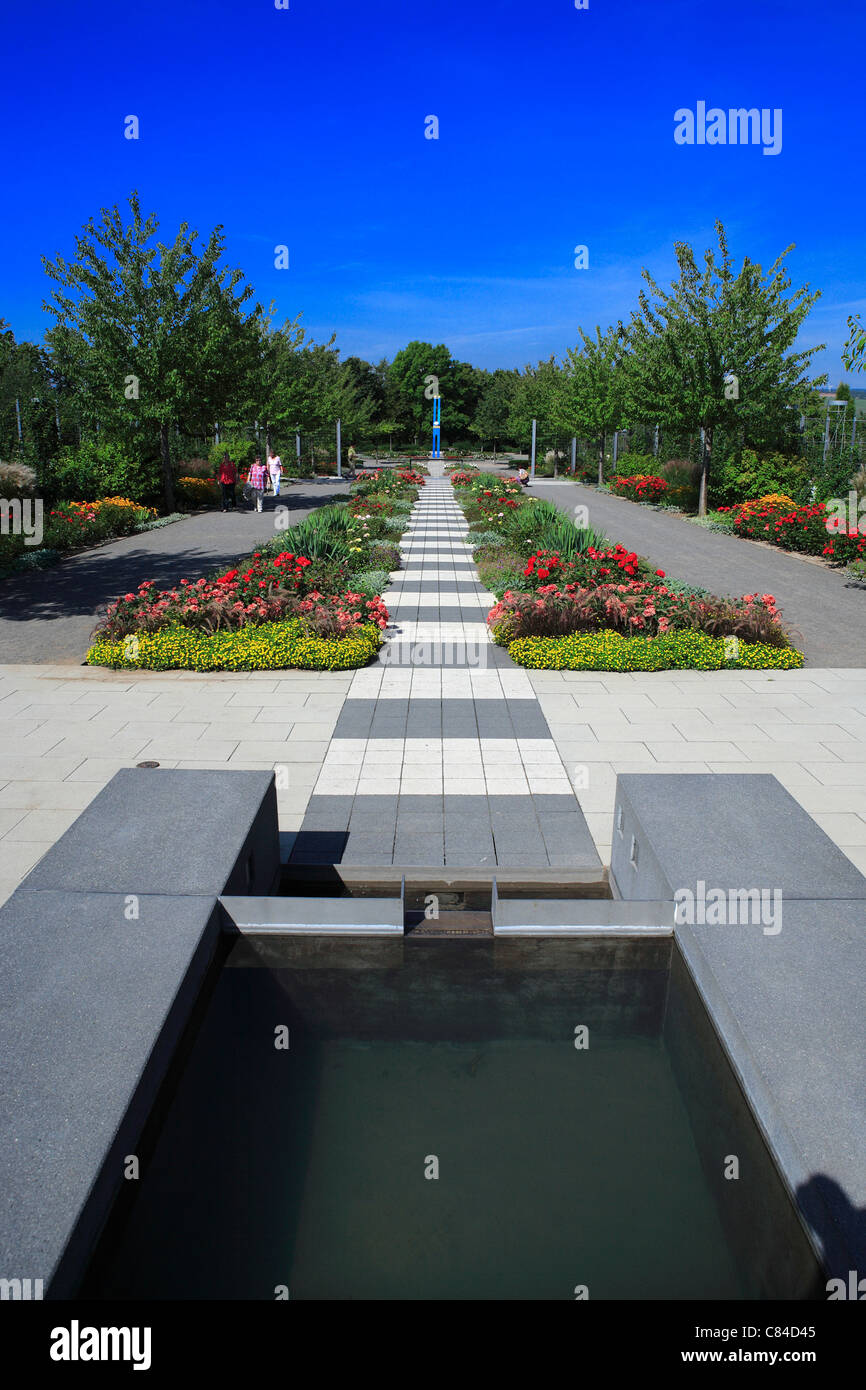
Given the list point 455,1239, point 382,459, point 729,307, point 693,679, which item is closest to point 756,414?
point 729,307

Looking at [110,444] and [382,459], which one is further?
[382,459]

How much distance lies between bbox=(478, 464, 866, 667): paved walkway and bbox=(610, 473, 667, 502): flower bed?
4.04m

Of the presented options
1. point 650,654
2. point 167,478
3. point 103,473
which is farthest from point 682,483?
point 650,654

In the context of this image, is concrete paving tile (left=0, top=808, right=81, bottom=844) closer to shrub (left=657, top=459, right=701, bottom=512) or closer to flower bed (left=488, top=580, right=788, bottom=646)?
flower bed (left=488, top=580, right=788, bottom=646)

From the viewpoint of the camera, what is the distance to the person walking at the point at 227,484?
25562 millimetres

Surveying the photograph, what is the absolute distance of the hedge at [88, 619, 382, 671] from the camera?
9531mm

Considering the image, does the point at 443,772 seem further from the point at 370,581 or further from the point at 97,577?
the point at 97,577

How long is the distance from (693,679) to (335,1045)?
21.8ft

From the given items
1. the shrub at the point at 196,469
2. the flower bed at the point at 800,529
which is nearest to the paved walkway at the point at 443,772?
the flower bed at the point at 800,529

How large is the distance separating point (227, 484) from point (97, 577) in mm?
11240

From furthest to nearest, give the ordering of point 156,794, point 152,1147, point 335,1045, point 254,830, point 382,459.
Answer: point 382,459 → point 156,794 → point 254,830 → point 335,1045 → point 152,1147
